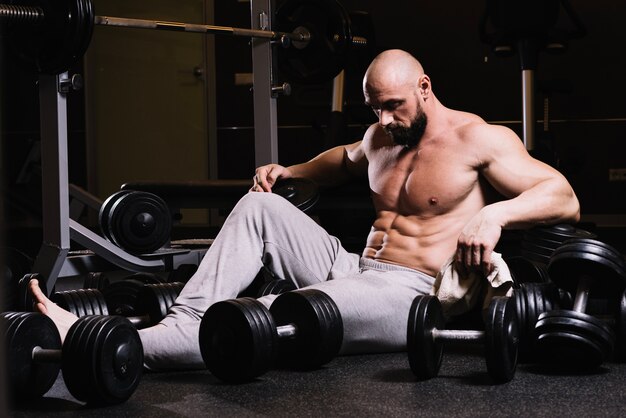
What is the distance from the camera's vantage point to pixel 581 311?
1.74m

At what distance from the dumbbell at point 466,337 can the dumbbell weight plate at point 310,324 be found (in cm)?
19

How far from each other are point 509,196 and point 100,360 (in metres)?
1.05

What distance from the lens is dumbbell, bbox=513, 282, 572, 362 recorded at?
181 cm

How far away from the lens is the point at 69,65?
248 centimetres

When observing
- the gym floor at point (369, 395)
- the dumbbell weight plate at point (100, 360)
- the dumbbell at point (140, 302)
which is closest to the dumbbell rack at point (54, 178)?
the dumbbell at point (140, 302)

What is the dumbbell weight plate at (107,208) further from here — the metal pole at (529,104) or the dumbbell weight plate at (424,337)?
the metal pole at (529,104)

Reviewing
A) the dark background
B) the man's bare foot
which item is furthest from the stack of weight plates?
the dark background

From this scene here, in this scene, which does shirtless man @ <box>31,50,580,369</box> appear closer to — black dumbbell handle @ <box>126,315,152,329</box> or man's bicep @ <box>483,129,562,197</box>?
man's bicep @ <box>483,129,562,197</box>

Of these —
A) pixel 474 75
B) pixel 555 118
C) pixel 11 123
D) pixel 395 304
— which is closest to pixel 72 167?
pixel 474 75

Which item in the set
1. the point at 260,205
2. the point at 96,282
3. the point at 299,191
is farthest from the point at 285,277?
the point at 96,282

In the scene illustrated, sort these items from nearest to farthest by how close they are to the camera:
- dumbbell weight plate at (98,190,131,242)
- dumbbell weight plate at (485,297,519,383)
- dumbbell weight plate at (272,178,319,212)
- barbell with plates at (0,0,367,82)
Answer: dumbbell weight plate at (485,297,519,383) < dumbbell weight plate at (272,178,319,212) < barbell with plates at (0,0,367,82) < dumbbell weight plate at (98,190,131,242)

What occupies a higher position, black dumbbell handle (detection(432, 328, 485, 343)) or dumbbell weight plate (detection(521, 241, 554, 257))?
dumbbell weight plate (detection(521, 241, 554, 257))

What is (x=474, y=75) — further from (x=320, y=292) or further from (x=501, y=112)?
(x=320, y=292)

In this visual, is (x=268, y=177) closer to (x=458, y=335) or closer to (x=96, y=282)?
(x=96, y=282)
